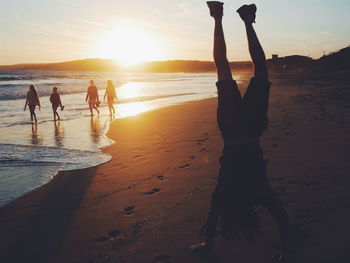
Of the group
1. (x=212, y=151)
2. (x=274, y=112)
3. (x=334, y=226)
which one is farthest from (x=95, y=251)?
(x=274, y=112)

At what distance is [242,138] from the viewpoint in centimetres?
266

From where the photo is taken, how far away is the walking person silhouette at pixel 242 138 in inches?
101

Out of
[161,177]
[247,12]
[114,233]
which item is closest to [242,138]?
[247,12]

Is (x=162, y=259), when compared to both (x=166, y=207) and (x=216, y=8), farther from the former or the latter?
(x=216, y=8)

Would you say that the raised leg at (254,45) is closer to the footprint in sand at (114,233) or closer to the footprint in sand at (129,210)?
the footprint in sand at (114,233)

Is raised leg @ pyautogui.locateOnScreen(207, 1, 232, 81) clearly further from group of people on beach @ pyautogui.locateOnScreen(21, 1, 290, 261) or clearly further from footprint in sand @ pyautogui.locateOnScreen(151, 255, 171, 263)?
footprint in sand @ pyautogui.locateOnScreen(151, 255, 171, 263)

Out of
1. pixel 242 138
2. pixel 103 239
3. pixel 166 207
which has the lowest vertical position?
pixel 103 239

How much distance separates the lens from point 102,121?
14727 mm

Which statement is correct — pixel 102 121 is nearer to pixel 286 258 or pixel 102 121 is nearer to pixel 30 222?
pixel 30 222

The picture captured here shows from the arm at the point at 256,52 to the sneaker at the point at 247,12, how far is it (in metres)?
0.04

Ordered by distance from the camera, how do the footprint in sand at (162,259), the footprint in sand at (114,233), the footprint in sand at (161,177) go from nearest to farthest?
the footprint in sand at (162,259)
the footprint in sand at (114,233)
the footprint in sand at (161,177)

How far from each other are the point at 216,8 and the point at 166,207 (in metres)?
2.96

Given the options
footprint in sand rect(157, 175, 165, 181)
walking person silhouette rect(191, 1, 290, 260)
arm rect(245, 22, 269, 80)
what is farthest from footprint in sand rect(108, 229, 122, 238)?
arm rect(245, 22, 269, 80)

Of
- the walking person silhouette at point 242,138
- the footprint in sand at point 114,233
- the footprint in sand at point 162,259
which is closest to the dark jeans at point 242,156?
the walking person silhouette at point 242,138
